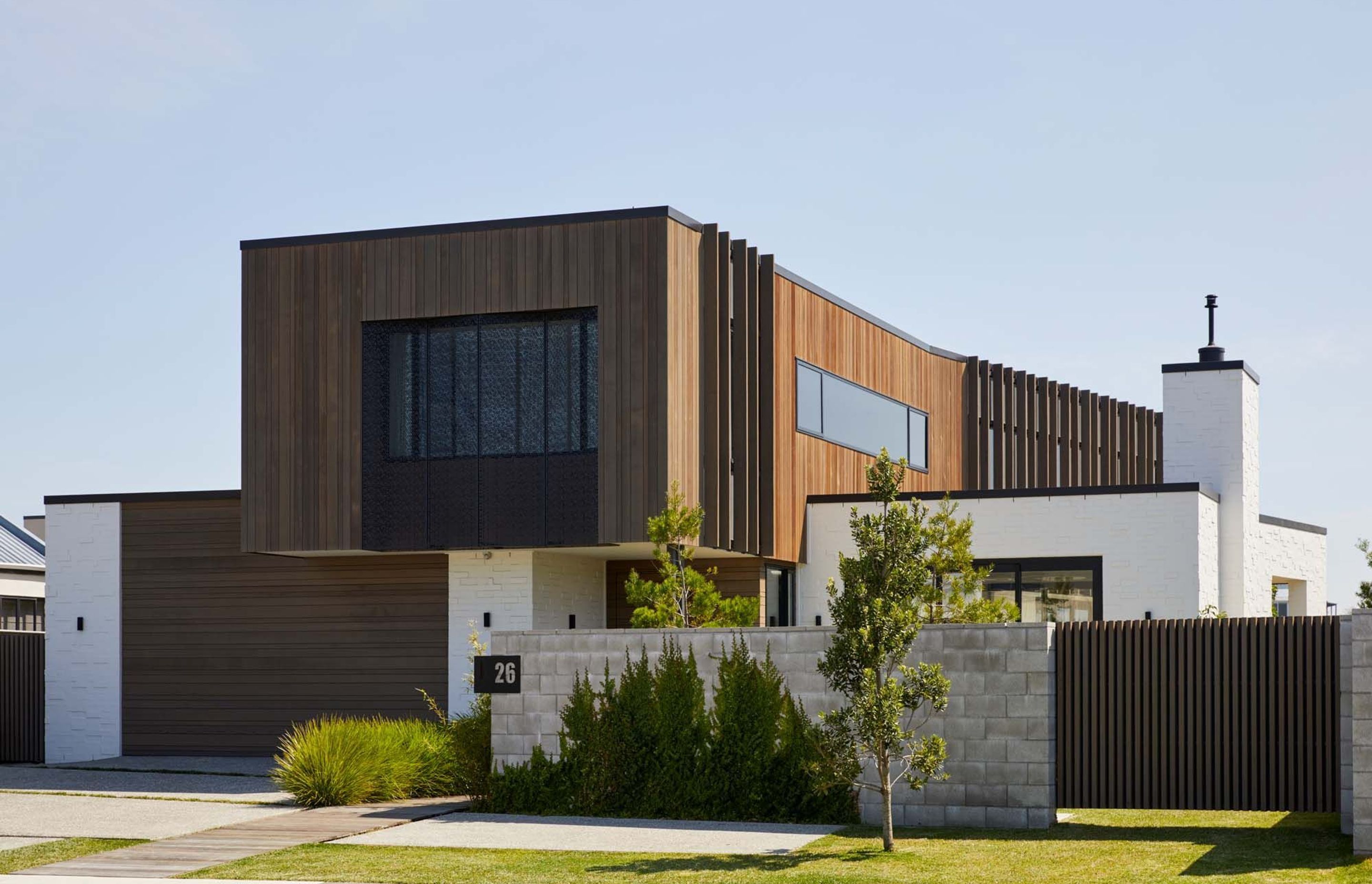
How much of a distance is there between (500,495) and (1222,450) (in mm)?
10752

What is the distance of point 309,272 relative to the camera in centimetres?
2366

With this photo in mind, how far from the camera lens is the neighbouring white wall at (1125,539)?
2347 centimetres

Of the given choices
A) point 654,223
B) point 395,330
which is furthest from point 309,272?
point 654,223

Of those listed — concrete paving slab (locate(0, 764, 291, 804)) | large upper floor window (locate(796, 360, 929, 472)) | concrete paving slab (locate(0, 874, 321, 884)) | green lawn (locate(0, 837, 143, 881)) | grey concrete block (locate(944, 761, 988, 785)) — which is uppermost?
large upper floor window (locate(796, 360, 929, 472))

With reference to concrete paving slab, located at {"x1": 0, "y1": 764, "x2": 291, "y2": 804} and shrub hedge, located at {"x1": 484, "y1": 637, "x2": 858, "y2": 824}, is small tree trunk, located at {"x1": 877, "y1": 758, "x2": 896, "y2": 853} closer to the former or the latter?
shrub hedge, located at {"x1": 484, "y1": 637, "x2": 858, "y2": 824}

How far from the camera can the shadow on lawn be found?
1287 cm

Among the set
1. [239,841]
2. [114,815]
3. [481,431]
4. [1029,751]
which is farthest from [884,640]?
[481,431]

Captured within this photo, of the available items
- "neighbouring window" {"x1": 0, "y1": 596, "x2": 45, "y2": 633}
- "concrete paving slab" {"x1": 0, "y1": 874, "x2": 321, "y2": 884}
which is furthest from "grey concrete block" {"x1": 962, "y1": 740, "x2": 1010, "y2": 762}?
"neighbouring window" {"x1": 0, "y1": 596, "x2": 45, "y2": 633}

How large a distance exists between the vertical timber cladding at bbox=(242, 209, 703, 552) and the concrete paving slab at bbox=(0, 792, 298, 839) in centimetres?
539

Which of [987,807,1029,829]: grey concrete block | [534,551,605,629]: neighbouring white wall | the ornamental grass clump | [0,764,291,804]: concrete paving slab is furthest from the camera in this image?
[534,551,605,629]: neighbouring white wall

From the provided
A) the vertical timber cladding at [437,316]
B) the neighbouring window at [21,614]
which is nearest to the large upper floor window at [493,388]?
the vertical timber cladding at [437,316]

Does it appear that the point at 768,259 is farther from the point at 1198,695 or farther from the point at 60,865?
the point at 60,865

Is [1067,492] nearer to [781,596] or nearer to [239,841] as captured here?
[781,596]

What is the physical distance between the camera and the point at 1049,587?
24359mm
